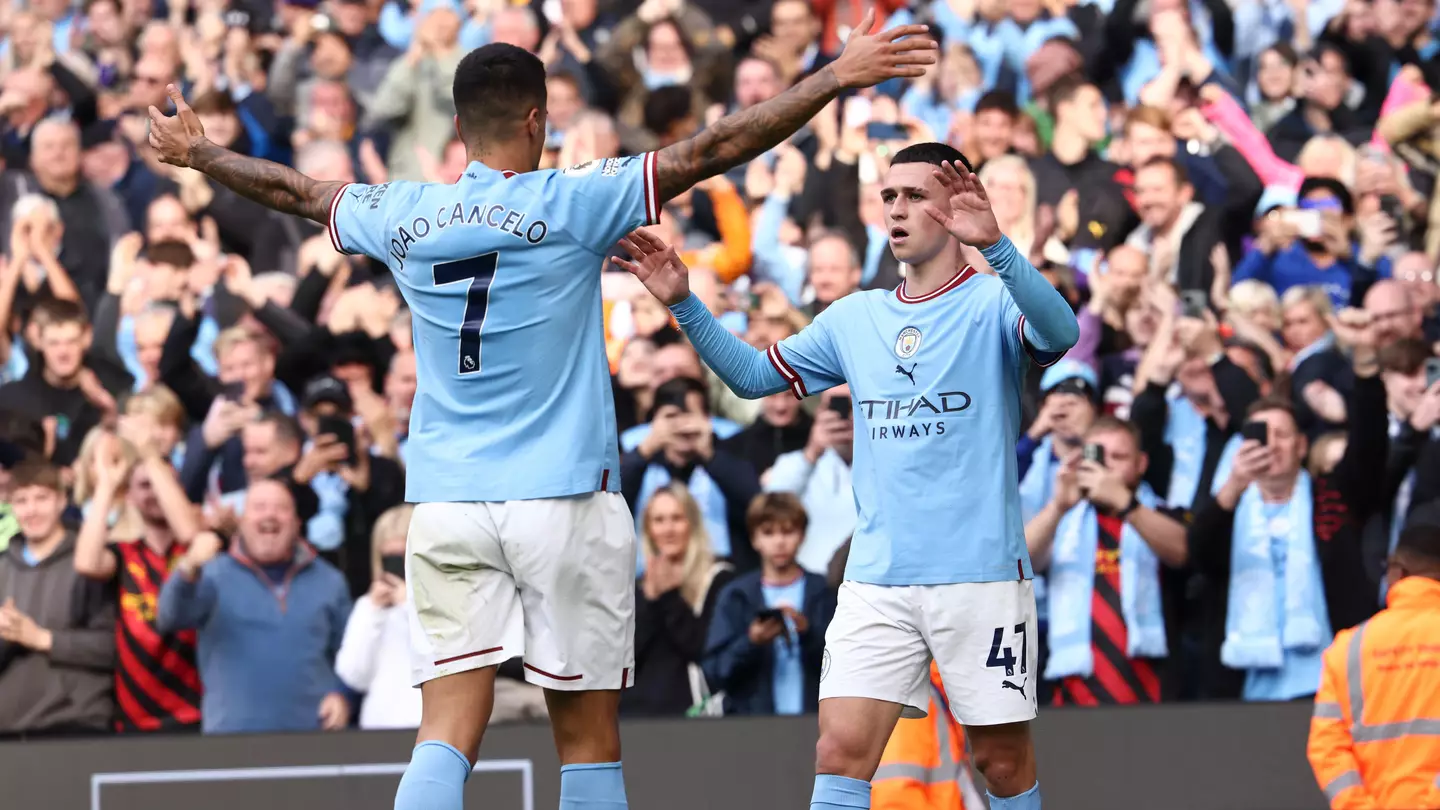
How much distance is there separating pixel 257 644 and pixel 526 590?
3.89 meters


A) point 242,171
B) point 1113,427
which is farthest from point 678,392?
point 242,171

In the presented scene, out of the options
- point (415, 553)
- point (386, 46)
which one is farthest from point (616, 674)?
point (386, 46)

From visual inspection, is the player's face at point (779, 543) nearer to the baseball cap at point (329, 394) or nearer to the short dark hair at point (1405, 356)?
the baseball cap at point (329, 394)

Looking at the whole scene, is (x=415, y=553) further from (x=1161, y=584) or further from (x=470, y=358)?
(x=1161, y=584)

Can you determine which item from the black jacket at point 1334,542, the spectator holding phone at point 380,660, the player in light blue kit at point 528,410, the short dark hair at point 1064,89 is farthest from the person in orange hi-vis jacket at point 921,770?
→ the short dark hair at point 1064,89

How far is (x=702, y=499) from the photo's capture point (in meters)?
8.23

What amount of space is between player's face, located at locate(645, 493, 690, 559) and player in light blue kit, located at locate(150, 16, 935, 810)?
3.35 m

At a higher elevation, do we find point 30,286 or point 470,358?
point 30,286

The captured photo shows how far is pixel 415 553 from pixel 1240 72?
23.8 ft

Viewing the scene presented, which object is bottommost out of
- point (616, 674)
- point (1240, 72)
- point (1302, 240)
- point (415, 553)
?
point (616, 674)

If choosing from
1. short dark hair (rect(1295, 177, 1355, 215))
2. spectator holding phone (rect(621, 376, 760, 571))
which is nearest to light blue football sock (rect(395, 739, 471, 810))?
spectator holding phone (rect(621, 376, 760, 571))

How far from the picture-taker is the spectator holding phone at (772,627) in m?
7.77

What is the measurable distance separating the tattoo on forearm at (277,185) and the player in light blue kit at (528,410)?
34 cm

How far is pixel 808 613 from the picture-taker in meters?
7.79
